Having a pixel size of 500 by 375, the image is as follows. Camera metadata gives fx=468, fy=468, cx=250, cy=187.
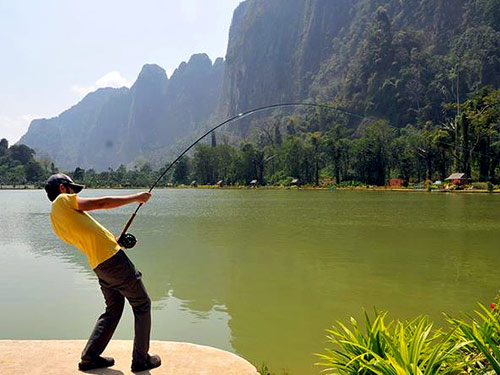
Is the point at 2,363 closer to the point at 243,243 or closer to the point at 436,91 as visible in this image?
the point at 243,243

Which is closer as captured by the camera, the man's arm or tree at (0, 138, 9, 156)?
the man's arm

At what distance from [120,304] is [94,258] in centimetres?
53

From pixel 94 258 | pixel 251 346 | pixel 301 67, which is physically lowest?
pixel 251 346

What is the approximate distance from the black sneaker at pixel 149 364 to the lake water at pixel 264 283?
176 cm

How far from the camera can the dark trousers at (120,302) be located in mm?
3643

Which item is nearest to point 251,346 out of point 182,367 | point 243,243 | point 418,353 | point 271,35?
point 182,367

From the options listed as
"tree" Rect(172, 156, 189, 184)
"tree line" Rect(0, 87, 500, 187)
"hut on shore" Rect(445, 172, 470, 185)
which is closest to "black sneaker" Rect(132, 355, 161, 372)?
"tree line" Rect(0, 87, 500, 187)

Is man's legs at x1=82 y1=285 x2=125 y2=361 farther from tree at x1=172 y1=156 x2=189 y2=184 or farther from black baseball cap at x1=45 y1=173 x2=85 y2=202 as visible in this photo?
tree at x1=172 y1=156 x2=189 y2=184

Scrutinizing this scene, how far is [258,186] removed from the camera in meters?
79.6

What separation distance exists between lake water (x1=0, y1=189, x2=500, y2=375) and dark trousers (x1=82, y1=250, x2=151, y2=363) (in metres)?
1.96

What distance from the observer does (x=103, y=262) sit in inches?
142

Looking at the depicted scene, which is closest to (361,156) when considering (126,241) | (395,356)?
(126,241)

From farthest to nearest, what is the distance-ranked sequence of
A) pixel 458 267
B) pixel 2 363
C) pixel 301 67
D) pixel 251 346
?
pixel 301 67 < pixel 458 267 < pixel 251 346 < pixel 2 363

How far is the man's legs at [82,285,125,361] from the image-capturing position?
377 cm
